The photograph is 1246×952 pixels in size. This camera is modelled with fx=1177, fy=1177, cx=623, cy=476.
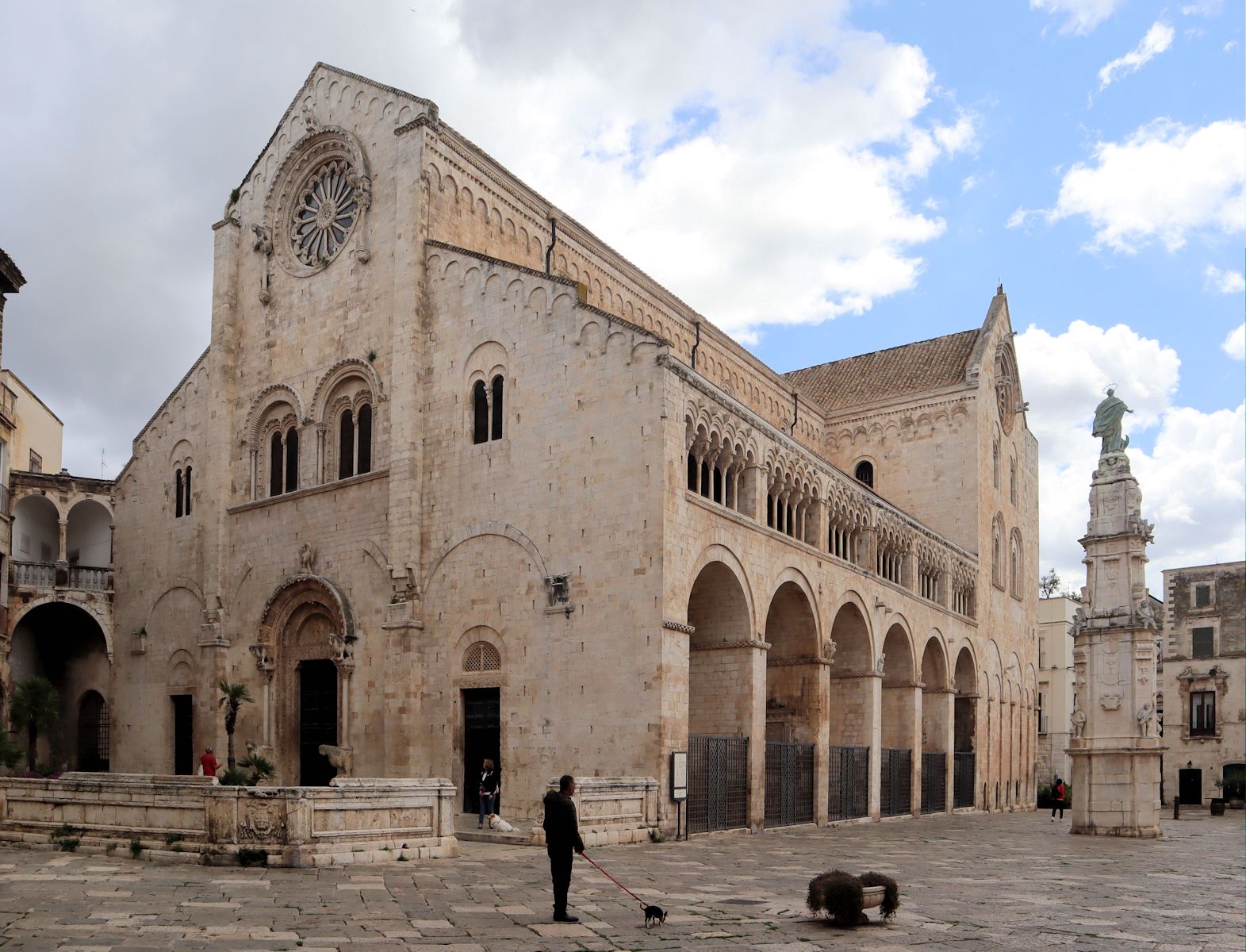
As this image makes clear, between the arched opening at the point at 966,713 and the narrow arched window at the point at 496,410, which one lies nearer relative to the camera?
the narrow arched window at the point at 496,410

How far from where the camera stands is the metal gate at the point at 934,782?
34438mm

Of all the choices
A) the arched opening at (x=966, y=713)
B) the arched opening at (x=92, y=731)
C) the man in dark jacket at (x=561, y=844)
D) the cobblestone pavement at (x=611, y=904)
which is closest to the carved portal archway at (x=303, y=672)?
the arched opening at (x=92, y=731)

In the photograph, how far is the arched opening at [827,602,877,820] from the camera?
29.3 m

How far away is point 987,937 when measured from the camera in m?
10.5

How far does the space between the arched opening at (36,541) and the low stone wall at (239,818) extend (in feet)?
54.8

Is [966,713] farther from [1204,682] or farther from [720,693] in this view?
[1204,682]

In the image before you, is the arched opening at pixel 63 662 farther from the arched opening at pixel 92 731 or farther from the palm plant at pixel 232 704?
the palm plant at pixel 232 704

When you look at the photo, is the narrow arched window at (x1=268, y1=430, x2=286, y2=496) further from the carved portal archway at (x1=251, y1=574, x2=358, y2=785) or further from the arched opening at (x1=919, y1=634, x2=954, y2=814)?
the arched opening at (x1=919, y1=634, x2=954, y2=814)

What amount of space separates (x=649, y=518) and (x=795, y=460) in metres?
6.56

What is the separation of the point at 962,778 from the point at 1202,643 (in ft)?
72.1

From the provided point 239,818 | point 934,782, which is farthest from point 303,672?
point 934,782

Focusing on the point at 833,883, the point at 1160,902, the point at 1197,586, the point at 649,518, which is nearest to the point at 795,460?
the point at 649,518

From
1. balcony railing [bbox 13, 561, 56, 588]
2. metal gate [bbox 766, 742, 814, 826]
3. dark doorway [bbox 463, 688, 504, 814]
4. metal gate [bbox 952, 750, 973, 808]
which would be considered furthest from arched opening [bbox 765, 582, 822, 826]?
balcony railing [bbox 13, 561, 56, 588]

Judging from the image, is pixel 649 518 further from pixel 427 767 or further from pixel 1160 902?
pixel 1160 902
